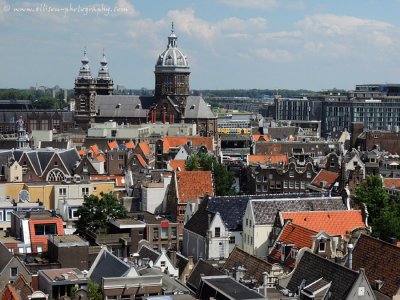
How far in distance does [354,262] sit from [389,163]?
71779mm

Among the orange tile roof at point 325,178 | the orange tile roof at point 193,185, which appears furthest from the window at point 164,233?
the orange tile roof at point 325,178

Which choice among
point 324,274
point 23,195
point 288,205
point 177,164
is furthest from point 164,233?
point 177,164

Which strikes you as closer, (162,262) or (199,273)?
(199,273)

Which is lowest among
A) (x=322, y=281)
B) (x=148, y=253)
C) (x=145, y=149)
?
(x=148, y=253)

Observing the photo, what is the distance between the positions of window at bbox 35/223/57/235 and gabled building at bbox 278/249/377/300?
2464 centimetres

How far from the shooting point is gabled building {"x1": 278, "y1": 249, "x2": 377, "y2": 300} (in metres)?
52.3

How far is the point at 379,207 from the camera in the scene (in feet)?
303

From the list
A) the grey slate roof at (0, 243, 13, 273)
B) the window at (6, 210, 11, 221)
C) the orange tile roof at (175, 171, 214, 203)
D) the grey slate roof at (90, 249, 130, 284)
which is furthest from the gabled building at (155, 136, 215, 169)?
the grey slate roof at (90, 249, 130, 284)

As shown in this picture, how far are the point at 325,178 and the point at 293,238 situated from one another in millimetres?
40071

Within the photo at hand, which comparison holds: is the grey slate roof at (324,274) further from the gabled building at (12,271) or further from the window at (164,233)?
the window at (164,233)

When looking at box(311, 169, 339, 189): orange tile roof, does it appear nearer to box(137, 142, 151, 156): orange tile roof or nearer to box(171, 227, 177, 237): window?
box(171, 227, 177, 237): window

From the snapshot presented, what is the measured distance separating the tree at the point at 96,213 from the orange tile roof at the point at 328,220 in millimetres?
18856

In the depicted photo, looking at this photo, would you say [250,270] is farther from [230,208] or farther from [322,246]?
[230,208]

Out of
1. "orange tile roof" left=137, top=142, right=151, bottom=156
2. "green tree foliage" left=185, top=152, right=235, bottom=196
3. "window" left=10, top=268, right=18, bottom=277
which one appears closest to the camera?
"window" left=10, top=268, right=18, bottom=277
